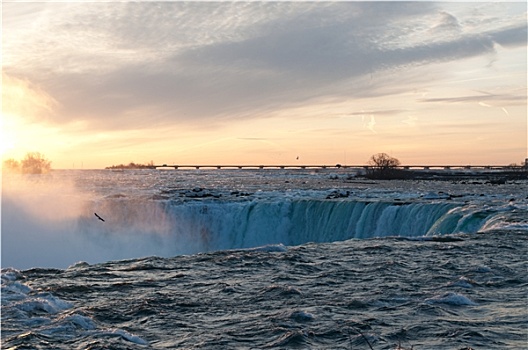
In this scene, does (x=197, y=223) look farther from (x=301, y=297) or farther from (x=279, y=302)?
(x=279, y=302)

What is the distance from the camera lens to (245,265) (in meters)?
17.9

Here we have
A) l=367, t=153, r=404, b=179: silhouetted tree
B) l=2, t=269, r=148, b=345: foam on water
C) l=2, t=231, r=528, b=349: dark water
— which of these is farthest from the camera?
l=367, t=153, r=404, b=179: silhouetted tree

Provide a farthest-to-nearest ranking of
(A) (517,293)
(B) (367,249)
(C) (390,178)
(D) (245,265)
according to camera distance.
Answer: (C) (390,178)
(B) (367,249)
(D) (245,265)
(A) (517,293)

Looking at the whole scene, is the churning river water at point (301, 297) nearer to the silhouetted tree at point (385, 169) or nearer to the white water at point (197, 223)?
the white water at point (197, 223)

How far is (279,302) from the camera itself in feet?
42.6

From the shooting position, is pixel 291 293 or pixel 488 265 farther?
pixel 488 265

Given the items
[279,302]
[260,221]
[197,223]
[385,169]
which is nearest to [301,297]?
[279,302]

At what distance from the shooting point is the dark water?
10359 mm

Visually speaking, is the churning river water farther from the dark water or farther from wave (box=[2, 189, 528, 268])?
wave (box=[2, 189, 528, 268])

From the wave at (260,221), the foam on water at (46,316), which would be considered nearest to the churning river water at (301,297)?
the foam on water at (46,316)

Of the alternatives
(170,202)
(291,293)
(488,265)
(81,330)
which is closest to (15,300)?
(81,330)

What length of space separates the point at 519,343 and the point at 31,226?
1338 inches

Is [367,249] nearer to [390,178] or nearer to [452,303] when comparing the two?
[452,303]

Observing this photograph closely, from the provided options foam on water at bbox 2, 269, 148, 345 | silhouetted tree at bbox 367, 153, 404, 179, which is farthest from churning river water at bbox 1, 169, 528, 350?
silhouetted tree at bbox 367, 153, 404, 179
